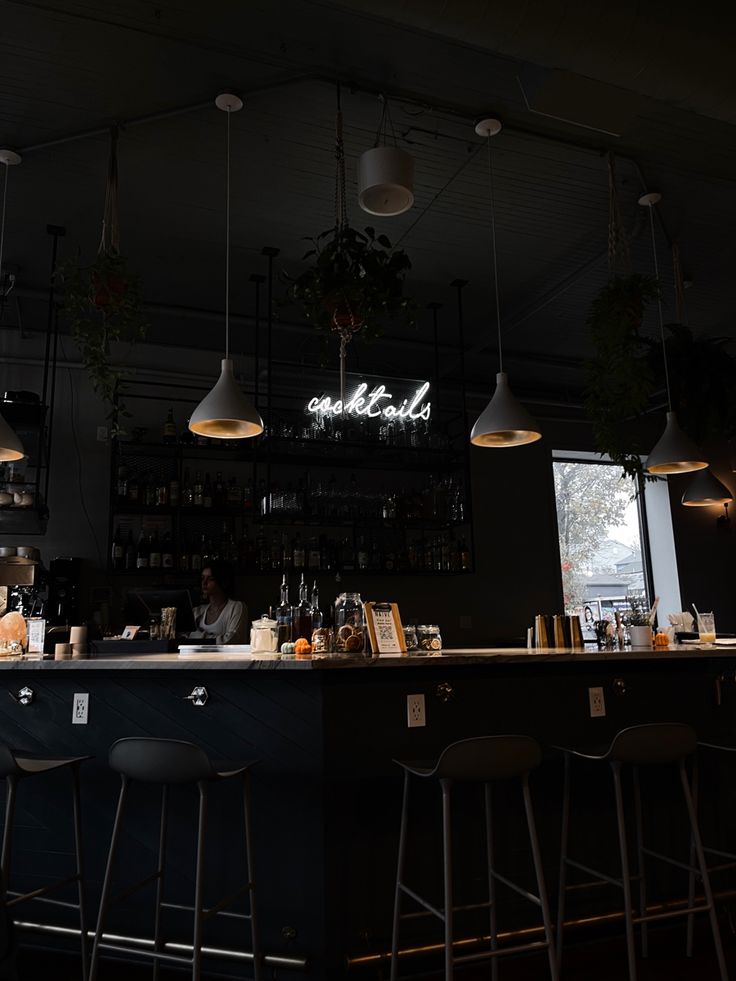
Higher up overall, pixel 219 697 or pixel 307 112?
pixel 307 112

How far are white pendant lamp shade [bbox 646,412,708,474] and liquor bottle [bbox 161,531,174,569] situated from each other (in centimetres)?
360

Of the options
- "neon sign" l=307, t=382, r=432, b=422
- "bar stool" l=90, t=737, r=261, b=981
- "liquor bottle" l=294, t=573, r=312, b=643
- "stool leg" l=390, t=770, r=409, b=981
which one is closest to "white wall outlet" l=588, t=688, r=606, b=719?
"stool leg" l=390, t=770, r=409, b=981

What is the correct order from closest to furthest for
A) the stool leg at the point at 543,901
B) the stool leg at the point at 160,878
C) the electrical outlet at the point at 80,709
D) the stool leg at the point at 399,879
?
the stool leg at the point at 543,901 → the stool leg at the point at 399,879 → the stool leg at the point at 160,878 → the electrical outlet at the point at 80,709

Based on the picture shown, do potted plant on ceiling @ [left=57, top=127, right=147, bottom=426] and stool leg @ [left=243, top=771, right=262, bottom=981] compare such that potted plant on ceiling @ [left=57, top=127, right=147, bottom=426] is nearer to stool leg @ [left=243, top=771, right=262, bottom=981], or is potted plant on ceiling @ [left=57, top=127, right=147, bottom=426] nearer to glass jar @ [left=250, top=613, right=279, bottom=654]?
glass jar @ [left=250, top=613, right=279, bottom=654]

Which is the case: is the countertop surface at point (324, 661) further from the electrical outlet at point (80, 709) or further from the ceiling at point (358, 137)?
the ceiling at point (358, 137)

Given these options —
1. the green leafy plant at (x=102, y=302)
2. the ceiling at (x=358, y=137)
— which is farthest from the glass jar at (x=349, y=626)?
the ceiling at (x=358, y=137)

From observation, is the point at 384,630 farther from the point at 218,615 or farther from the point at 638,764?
the point at 218,615

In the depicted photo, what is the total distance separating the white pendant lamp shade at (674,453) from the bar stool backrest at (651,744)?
2.16 m

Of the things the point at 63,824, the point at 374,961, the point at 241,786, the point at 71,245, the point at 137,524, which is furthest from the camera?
the point at 137,524

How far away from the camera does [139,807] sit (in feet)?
9.96

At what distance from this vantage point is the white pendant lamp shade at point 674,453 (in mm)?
4512

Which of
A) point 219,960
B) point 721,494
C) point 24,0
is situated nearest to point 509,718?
point 219,960

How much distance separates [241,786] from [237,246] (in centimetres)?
376

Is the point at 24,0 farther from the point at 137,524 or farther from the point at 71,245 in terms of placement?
the point at 137,524
